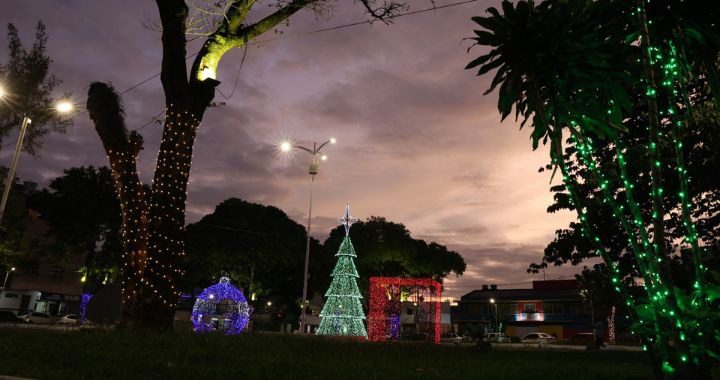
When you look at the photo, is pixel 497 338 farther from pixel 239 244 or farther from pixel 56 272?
pixel 56 272

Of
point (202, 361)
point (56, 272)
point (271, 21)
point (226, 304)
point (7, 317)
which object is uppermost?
point (271, 21)

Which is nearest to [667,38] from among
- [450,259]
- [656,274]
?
[656,274]

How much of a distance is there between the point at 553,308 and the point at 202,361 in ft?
231

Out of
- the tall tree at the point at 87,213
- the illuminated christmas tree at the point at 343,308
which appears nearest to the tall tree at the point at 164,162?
the illuminated christmas tree at the point at 343,308

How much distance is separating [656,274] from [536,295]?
7191cm

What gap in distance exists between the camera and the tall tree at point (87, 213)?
34.7 metres

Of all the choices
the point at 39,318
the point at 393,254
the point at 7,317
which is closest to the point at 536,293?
the point at 393,254

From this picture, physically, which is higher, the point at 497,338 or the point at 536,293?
the point at 536,293

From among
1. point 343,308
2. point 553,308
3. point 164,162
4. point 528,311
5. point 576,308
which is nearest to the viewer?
point 164,162

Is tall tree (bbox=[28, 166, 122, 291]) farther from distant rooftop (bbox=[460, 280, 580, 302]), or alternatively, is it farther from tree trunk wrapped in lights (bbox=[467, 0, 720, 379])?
distant rooftop (bbox=[460, 280, 580, 302])

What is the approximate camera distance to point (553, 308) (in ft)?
227

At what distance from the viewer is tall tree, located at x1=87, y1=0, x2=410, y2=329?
33.9 feet

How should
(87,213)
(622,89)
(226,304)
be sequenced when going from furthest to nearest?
1. (87,213)
2. (226,304)
3. (622,89)

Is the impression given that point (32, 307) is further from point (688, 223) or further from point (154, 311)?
point (688, 223)
